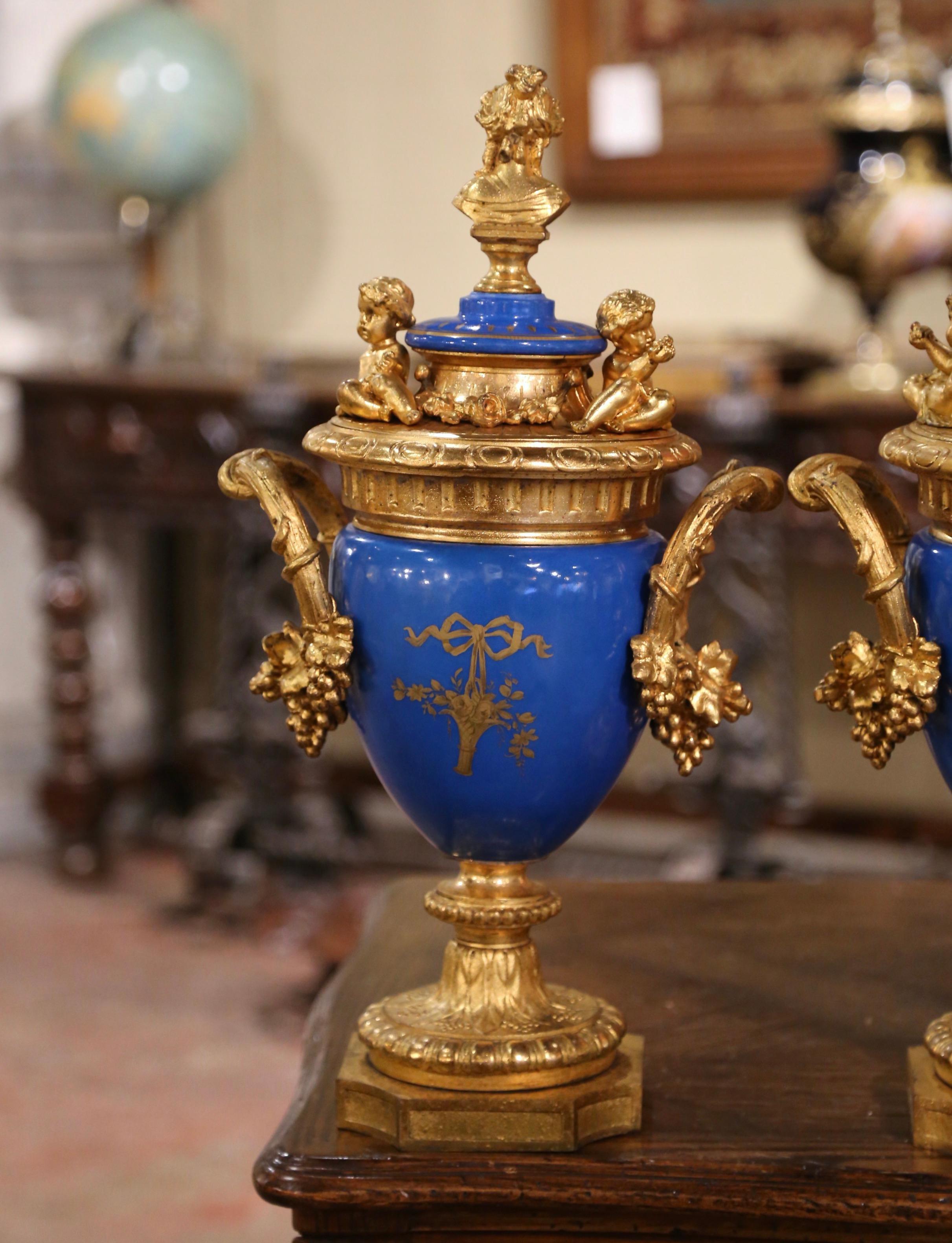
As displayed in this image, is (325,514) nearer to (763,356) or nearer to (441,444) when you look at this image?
(441,444)

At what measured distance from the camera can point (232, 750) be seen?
3551mm

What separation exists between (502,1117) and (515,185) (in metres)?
0.61

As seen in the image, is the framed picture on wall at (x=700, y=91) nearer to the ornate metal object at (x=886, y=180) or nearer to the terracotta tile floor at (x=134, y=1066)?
the ornate metal object at (x=886, y=180)

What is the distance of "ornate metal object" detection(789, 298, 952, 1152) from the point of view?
1.11 m

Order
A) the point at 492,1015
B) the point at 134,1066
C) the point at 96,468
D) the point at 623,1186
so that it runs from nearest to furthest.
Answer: the point at 623,1186
the point at 492,1015
the point at 134,1066
the point at 96,468

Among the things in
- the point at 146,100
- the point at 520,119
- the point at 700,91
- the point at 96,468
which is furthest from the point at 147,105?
the point at 520,119

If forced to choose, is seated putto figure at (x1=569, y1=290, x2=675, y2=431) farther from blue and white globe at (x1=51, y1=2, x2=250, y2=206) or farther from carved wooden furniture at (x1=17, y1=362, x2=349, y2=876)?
blue and white globe at (x1=51, y1=2, x2=250, y2=206)

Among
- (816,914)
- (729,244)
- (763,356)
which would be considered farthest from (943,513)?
(729,244)

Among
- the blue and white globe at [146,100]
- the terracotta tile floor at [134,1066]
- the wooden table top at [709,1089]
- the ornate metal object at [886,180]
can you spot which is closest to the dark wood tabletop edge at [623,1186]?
the wooden table top at [709,1089]

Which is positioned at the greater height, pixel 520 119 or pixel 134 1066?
pixel 520 119

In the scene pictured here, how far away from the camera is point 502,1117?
1.15 metres

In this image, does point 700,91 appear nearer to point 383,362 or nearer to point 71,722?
point 71,722

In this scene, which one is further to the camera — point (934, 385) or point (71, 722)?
point (71, 722)

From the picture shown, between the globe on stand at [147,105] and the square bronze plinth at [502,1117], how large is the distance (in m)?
2.79
